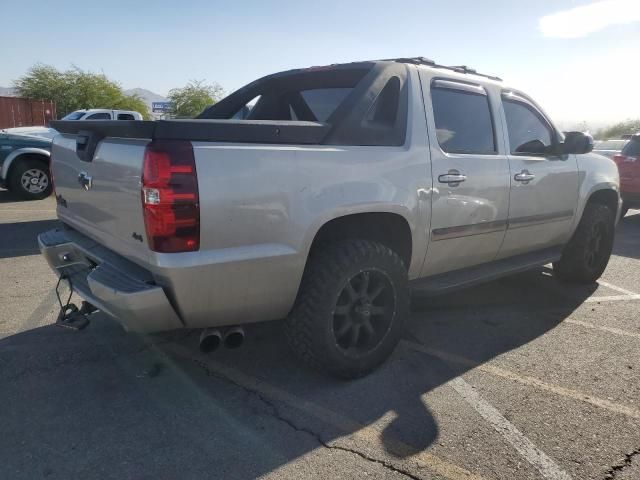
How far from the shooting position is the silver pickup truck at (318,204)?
242 cm

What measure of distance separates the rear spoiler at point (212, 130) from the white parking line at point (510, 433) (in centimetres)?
170

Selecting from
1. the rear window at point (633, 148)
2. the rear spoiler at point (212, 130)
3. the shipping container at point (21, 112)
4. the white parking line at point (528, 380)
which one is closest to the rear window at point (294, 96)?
the rear spoiler at point (212, 130)

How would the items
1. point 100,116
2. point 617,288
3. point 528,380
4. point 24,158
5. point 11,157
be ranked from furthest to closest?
point 100,116
point 24,158
point 11,157
point 617,288
point 528,380

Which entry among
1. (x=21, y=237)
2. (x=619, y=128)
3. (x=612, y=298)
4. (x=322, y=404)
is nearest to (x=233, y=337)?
(x=322, y=404)

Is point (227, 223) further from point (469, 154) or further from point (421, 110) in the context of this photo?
point (469, 154)

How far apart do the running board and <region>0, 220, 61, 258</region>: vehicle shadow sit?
480cm

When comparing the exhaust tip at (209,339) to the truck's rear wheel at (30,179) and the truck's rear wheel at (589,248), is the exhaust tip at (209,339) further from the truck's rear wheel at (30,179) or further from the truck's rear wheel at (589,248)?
the truck's rear wheel at (30,179)

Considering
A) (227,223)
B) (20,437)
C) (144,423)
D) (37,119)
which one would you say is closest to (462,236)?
(227,223)

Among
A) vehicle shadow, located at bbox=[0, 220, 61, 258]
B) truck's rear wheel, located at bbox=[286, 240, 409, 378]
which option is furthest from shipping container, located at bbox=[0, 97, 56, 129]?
truck's rear wheel, located at bbox=[286, 240, 409, 378]

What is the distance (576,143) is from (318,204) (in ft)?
9.25

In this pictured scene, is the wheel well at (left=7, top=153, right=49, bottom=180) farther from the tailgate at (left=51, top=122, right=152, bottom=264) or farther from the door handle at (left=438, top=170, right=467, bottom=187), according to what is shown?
the door handle at (left=438, top=170, right=467, bottom=187)

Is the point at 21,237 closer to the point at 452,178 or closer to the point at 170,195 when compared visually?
the point at 170,195

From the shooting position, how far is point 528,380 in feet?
10.6

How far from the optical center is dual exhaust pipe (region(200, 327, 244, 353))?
273cm
